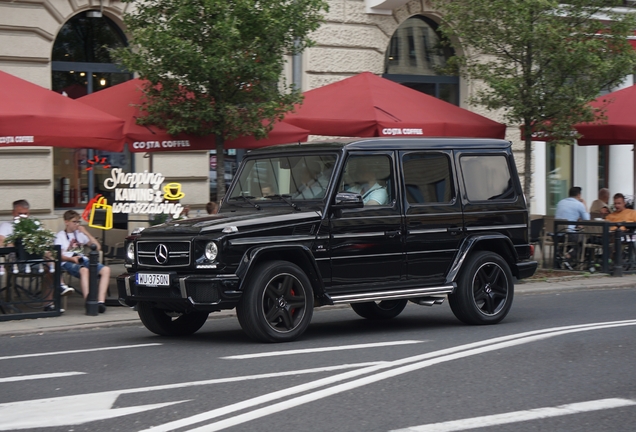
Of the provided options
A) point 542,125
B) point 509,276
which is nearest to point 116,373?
point 509,276

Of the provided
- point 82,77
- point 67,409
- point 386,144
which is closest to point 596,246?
point 386,144

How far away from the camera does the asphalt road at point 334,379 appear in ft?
20.1

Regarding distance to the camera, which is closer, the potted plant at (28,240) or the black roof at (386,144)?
the black roof at (386,144)

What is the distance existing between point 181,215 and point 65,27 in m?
5.48

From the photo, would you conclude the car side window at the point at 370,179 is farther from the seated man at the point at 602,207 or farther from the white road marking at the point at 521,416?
the seated man at the point at 602,207

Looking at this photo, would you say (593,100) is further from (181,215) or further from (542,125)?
(181,215)

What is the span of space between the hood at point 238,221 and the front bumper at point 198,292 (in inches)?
17.3

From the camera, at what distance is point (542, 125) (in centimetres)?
1698

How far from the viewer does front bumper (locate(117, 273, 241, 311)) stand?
8836mm

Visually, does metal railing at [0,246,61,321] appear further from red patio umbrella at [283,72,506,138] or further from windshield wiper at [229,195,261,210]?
red patio umbrella at [283,72,506,138]

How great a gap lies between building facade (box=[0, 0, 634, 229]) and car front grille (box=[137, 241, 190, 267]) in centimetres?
769

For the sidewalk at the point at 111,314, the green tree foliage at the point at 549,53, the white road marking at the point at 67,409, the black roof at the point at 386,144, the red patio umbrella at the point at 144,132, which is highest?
the green tree foliage at the point at 549,53

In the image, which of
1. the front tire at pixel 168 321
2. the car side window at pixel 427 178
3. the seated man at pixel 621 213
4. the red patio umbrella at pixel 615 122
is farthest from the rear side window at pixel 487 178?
the seated man at pixel 621 213

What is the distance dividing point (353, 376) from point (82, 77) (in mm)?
12050
